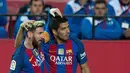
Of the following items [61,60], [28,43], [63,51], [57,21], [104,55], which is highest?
[57,21]

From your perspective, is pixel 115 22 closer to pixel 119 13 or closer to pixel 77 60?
pixel 119 13

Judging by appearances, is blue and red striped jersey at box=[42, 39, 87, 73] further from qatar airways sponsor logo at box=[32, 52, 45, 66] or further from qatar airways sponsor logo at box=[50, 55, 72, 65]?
qatar airways sponsor logo at box=[32, 52, 45, 66]

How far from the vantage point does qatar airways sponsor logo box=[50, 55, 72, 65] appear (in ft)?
28.8

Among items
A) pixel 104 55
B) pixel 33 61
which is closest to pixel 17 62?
pixel 33 61

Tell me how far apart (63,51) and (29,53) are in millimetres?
951

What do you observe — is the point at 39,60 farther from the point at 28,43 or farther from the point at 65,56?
the point at 65,56

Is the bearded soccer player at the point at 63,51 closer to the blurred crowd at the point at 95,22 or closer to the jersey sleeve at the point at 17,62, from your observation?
the jersey sleeve at the point at 17,62

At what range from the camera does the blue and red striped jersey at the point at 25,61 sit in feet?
26.1

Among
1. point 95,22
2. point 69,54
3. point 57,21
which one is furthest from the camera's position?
point 95,22

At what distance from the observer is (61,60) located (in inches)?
349

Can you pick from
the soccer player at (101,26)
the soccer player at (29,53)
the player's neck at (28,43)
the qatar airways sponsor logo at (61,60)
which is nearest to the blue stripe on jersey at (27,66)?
the soccer player at (29,53)

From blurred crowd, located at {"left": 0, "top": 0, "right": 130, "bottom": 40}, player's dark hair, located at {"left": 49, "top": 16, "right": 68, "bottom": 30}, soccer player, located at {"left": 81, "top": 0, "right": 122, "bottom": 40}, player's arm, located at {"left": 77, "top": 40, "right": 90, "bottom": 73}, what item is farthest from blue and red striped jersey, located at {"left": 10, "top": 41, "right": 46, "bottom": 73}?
soccer player, located at {"left": 81, "top": 0, "right": 122, "bottom": 40}

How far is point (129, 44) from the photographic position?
427 inches

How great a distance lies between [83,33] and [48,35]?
6.68ft
